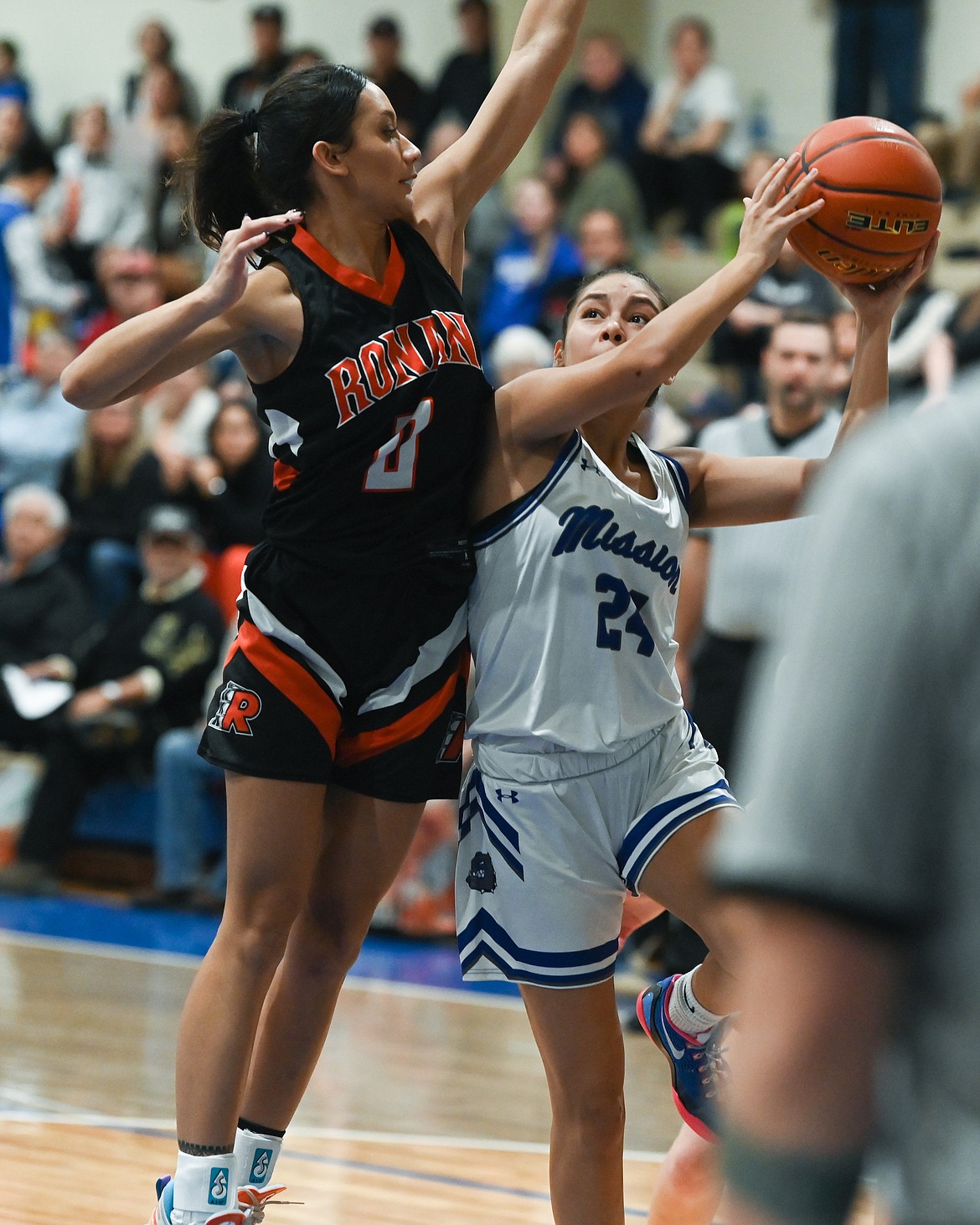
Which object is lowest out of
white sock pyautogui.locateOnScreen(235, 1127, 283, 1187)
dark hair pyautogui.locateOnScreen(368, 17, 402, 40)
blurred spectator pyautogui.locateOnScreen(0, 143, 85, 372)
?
blurred spectator pyautogui.locateOnScreen(0, 143, 85, 372)

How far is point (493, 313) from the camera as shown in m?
10.4

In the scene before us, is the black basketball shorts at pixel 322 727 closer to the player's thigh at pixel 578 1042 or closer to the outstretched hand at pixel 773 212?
the player's thigh at pixel 578 1042

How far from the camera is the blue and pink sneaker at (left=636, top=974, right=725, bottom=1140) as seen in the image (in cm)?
322

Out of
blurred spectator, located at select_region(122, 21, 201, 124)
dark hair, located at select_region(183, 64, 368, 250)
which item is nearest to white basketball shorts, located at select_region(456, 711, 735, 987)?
dark hair, located at select_region(183, 64, 368, 250)

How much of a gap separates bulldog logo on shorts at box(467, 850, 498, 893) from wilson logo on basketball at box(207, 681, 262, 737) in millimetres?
440

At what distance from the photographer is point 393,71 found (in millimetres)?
12453

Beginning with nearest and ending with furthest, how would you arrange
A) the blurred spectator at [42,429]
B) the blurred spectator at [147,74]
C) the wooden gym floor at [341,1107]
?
the wooden gym floor at [341,1107]
the blurred spectator at [42,429]
the blurred spectator at [147,74]

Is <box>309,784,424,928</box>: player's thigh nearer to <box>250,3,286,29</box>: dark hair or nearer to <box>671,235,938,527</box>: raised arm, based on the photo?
<box>671,235,938,527</box>: raised arm

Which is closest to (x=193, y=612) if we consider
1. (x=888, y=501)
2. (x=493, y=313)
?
(x=493, y=313)

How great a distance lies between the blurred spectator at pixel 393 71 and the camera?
12289mm

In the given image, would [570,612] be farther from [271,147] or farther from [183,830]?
[183,830]

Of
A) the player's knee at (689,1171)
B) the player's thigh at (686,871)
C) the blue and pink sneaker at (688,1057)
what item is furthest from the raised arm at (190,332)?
the player's knee at (689,1171)

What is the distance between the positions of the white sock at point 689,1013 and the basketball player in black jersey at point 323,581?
1.86 ft

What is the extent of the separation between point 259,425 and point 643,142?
13.5ft
